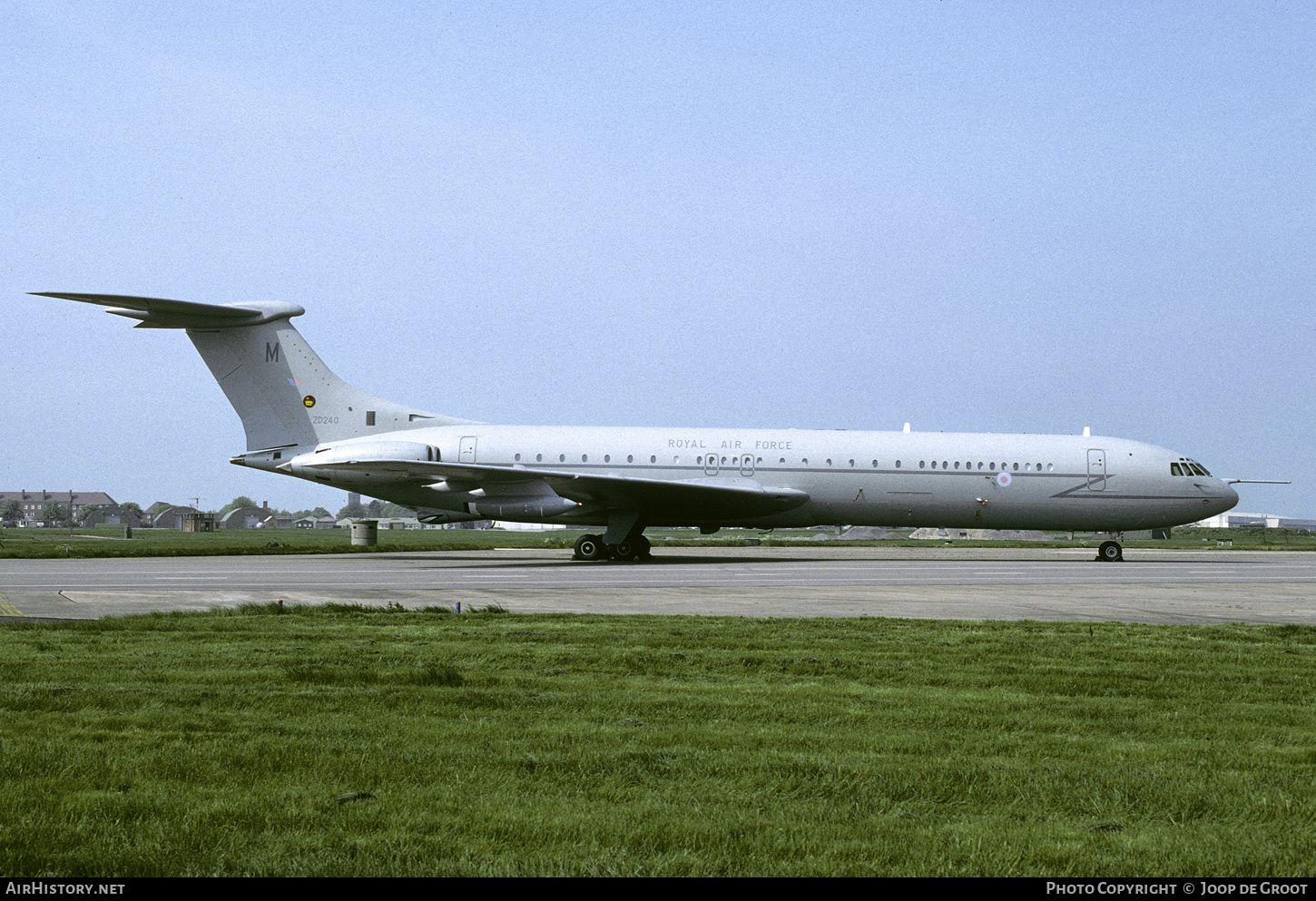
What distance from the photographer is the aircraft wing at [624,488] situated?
27906mm

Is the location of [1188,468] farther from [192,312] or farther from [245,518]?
[245,518]

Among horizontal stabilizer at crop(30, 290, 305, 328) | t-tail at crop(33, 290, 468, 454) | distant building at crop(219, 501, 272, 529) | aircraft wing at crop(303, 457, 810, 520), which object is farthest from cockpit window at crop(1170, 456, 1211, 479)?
distant building at crop(219, 501, 272, 529)

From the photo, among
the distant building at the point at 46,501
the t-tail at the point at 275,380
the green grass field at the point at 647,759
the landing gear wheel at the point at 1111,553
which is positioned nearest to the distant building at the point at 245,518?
the distant building at the point at 46,501

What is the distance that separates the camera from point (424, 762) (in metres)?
5.67

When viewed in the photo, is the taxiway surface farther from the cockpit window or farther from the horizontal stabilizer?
the horizontal stabilizer

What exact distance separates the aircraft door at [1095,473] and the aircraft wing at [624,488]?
27.4ft

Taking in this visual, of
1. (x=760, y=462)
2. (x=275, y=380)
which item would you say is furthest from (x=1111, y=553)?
(x=275, y=380)

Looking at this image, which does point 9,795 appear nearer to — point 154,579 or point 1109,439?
point 154,579

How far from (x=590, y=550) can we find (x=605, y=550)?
426 millimetres

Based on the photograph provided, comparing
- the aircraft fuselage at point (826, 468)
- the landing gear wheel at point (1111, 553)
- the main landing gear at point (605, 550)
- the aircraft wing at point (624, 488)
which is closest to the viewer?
the aircraft wing at point (624, 488)

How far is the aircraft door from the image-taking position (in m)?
31.2

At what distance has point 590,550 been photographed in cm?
2978

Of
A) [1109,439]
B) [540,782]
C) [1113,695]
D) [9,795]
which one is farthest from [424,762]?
[1109,439]

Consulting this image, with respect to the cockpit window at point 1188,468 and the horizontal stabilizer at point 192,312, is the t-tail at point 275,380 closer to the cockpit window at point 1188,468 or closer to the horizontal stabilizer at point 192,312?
the horizontal stabilizer at point 192,312
